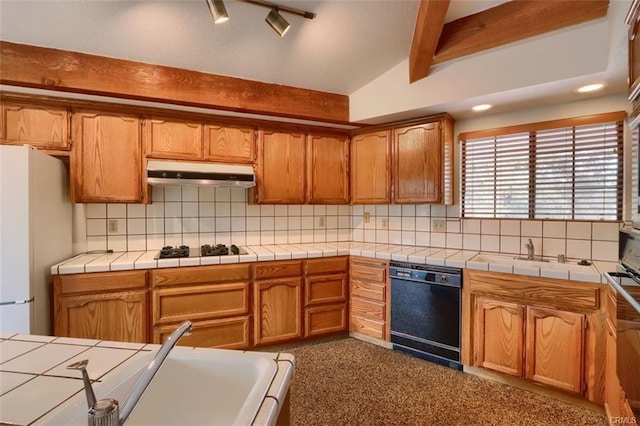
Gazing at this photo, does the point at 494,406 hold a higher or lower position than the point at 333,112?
lower

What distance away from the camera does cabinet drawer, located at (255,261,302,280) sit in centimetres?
276

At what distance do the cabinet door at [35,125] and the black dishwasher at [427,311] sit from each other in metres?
2.81

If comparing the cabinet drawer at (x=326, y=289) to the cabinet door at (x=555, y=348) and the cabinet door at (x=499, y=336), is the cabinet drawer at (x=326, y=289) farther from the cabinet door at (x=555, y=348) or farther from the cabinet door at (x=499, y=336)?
the cabinet door at (x=555, y=348)

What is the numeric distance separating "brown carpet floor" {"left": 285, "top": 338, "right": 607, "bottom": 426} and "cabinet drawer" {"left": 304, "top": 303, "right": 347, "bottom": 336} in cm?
30

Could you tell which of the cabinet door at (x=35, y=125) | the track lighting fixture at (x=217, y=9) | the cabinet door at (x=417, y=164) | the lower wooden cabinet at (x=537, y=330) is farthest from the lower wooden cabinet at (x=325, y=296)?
the cabinet door at (x=35, y=125)

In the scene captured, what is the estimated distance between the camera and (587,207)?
2379 mm

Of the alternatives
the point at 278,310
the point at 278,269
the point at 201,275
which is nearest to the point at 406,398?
the point at 278,310

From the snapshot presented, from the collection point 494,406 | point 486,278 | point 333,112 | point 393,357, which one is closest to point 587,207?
point 486,278

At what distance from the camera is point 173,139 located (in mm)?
2709

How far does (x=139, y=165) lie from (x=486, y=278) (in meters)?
2.84

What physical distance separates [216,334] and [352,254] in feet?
4.52

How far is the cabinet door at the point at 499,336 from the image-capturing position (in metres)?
2.23

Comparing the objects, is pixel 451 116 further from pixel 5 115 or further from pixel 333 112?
pixel 5 115

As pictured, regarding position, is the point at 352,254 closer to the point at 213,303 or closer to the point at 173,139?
the point at 213,303
